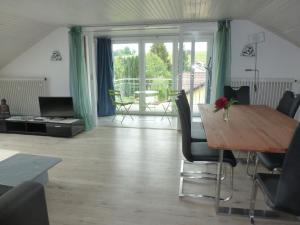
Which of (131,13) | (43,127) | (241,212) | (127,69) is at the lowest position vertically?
(241,212)

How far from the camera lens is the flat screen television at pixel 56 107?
15.6 ft

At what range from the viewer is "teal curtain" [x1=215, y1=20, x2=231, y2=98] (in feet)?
13.5

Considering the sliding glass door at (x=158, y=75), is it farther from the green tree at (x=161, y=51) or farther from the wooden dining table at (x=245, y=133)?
the wooden dining table at (x=245, y=133)

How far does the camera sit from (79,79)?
15.8 ft

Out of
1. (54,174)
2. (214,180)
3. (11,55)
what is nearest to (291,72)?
(214,180)

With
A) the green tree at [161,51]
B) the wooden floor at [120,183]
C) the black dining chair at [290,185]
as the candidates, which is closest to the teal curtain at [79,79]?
the wooden floor at [120,183]

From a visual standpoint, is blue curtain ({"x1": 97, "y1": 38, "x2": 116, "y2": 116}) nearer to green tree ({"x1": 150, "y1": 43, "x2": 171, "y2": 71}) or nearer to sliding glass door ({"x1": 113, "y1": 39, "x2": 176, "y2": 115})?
sliding glass door ({"x1": 113, "y1": 39, "x2": 176, "y2": 115})

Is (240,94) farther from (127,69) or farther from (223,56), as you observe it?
(127,69)

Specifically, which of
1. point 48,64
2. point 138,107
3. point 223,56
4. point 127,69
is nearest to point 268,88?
point 223,56

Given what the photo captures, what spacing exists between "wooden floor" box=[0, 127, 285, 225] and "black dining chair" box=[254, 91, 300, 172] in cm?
44

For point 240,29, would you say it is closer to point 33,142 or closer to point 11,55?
point 33,142

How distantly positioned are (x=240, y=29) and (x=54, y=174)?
12.9 ft

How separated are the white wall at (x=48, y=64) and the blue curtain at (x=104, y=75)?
40.3 inches

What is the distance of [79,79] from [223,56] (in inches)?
115
